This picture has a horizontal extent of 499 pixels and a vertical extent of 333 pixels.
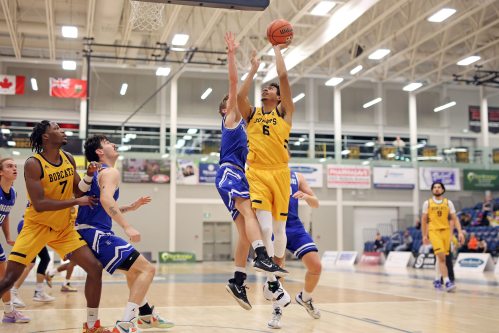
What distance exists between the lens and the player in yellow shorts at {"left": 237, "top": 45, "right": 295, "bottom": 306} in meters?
5.05

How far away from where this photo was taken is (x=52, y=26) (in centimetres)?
2078

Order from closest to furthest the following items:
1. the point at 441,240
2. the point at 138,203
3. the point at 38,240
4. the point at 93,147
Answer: the point at 38,240 → the point at 93,147 → the point at 138,203 → the point at 441,240

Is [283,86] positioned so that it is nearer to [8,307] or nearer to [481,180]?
[8,307]

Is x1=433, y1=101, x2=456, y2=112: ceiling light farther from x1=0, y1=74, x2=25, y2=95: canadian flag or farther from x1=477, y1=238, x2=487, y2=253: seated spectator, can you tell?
x1=0, y1=74, x2=25, y2=95: canadian flag

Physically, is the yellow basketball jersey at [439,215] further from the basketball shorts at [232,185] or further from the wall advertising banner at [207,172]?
the wall advertising banner at [207,172]

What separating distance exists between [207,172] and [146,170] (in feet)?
8.62

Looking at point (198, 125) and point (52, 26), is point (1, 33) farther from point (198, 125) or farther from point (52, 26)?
point (198, 125)

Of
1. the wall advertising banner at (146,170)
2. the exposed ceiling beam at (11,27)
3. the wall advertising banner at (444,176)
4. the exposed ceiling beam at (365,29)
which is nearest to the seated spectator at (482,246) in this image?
the exposed ceiling beam at (365,29)

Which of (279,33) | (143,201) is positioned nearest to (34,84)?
(143,201)

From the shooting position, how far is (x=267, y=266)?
4.70m

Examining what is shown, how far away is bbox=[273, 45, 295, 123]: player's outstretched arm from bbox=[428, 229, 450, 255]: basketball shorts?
570cm

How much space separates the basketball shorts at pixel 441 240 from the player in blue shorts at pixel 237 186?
569 cm

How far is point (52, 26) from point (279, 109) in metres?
17.7

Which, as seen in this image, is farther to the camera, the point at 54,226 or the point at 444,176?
the point at 444,176
